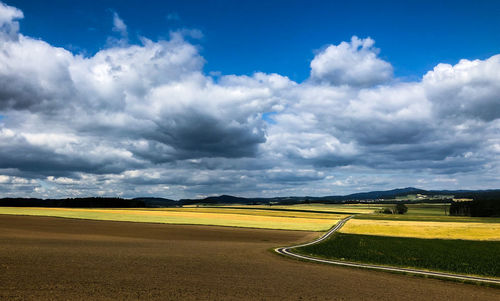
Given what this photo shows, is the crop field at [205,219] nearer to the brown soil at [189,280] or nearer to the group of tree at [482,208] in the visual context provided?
the brown soil at [189,280]

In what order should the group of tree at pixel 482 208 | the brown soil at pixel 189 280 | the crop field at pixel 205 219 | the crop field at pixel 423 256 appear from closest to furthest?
the brown soil at pixel 189 280 → the crop field at pixel 423 256 → the crop field at pixel 205 219 → the group of tree at pixel 482 208

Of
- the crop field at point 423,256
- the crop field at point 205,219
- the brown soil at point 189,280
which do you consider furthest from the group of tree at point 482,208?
the brown soil at point 189,280

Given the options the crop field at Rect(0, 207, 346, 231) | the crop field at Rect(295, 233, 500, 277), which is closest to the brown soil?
the crop field at Rect(295, 233, 500, 277)

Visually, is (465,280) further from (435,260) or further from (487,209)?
(487,209)

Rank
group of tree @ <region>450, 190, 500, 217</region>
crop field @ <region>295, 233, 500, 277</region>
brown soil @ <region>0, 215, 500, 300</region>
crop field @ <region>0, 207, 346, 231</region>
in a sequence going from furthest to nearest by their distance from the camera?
group of tree @ <region>450, 190, 500, 217</region> < crop field @ <region>0, 207, 346, 231</region> < crop field @ <region>295, 233, 500, 277</region> < brown soil @ <region>0, 215, 500, 300</region>

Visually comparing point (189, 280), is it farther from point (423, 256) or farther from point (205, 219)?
point (205, 219)

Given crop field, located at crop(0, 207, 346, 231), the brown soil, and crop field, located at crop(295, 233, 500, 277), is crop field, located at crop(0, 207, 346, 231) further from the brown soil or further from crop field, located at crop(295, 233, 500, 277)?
the brown soil

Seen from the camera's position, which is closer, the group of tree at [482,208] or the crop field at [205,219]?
the crop field at [205,219]

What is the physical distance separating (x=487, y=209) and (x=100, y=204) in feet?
690

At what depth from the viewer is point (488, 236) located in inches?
2542

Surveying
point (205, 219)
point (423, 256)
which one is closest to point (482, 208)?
point (205, 219)

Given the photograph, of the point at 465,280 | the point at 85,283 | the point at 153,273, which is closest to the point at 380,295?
the point at 465,280

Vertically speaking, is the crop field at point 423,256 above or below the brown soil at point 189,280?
below

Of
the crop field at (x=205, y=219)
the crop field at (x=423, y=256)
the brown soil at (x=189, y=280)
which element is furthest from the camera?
the crop field at (x=205, y=219)
